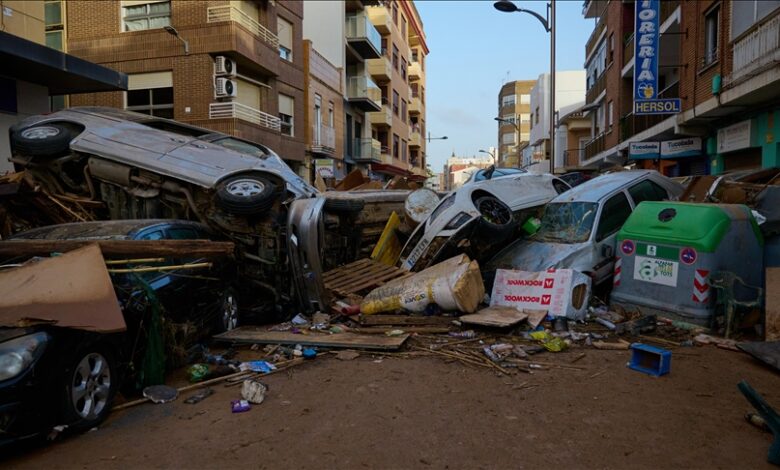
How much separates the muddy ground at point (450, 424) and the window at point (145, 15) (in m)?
20.1

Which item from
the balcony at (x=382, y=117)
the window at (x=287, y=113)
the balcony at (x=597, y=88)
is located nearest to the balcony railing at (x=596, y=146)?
the balcony at (x=597, y=88)

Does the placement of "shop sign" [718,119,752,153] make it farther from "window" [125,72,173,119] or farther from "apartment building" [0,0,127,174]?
"window" [125,72,173,119]

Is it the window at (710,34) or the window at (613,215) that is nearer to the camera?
the window at (613,215)

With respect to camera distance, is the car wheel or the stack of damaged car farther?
the stack of damaged car

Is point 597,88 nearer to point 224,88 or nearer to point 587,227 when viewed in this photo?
point 224,88

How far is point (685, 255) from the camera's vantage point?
6074 millimetres

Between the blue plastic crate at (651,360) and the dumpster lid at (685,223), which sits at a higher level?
the dumpster lid at (685,223)

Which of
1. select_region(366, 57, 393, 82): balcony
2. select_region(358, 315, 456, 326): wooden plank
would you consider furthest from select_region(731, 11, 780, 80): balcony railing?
select_region(366, 57, 393, 82): balcony

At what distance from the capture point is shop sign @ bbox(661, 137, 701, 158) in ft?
54.0

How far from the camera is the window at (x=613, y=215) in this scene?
7.52 meters

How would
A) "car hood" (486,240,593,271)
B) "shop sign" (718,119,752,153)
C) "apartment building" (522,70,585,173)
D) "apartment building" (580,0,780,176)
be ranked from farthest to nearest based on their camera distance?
"apartment building" (522,70,585,173) < "shop sign" (718,119,752,153) < "apartment building" (580,0,780,176) < "car hood" (486,240,593,271)

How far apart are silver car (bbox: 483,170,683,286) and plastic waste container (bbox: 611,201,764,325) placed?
536 mm

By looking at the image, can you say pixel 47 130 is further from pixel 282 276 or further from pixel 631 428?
pixel 631 428

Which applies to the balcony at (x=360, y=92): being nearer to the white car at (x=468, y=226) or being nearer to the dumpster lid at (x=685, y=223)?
the white car at (x=468, y=226)
